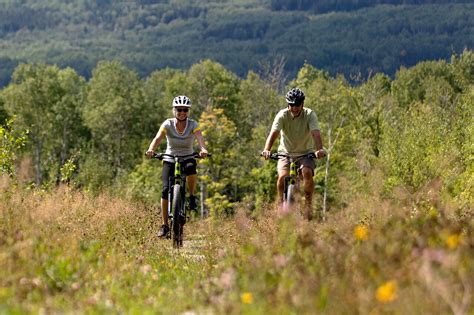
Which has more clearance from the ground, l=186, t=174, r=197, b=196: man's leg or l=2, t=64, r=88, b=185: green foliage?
l=186, t=174, r=197, b=196: man's leg

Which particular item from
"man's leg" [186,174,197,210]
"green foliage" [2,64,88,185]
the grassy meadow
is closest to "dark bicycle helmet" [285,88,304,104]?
"man's leg" [186,174,197,210]

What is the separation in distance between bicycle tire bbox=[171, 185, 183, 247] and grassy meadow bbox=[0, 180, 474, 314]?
317 cm

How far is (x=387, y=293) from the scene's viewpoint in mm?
4555

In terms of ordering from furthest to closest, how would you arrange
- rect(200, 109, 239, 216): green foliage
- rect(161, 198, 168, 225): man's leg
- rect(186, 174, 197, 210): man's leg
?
rect(200, 109, 239, 216): green foliage → rect(186, 174, 197, 210): man's leg → rect(161, 198, 168, 225): man's leg

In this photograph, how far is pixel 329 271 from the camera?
18.6 ft

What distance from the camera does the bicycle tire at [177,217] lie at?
1197 centimetres

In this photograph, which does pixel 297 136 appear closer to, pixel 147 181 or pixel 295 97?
pixel 295 97

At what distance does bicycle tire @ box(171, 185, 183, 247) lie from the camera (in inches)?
471

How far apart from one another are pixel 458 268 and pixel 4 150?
13186mm

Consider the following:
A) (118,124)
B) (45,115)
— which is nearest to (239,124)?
(118,124)

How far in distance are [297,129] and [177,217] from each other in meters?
2.12

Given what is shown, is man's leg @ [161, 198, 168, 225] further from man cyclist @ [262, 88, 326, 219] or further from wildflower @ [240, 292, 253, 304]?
wildflower @ [240, 292, 253, 304]

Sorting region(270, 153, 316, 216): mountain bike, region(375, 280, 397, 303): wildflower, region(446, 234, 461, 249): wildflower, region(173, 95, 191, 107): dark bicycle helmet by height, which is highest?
region(173, 95, 191, 107): dark bicycle helmet

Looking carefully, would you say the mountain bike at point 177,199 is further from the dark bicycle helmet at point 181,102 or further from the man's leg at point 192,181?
the dark bicycle helmet at point 181,102
